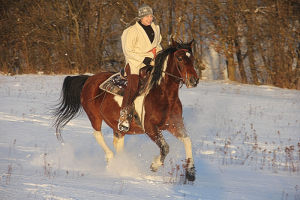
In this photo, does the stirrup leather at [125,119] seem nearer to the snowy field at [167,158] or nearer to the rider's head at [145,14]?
the snowy field at [167,158]

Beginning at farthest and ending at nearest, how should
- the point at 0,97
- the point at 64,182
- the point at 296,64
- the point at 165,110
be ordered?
the point at 296,64 < the point at 0,97 < the point at 165,110 < the point at 64,182

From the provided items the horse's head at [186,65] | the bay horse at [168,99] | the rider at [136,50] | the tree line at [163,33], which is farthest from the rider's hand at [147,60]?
the tree line at [163,33]

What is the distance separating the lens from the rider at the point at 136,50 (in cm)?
697

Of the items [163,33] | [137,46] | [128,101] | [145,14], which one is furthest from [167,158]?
[163,33]

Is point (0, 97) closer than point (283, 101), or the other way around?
point (0, 97)

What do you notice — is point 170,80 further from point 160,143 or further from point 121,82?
point 121,82

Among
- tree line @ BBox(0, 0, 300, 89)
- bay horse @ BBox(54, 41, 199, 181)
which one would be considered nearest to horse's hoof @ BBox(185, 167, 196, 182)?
bay horse @ BBox(54, 41, 199, 181)

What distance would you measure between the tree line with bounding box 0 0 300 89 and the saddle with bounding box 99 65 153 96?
14521mm

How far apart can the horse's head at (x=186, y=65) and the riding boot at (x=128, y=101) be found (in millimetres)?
818

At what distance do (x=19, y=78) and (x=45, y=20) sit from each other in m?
7.77

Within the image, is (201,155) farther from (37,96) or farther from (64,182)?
(37,96)

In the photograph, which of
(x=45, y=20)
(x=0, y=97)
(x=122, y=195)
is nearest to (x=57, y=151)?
(x=122, y=195)

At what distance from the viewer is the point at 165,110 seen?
666cm

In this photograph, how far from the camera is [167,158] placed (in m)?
8.22
